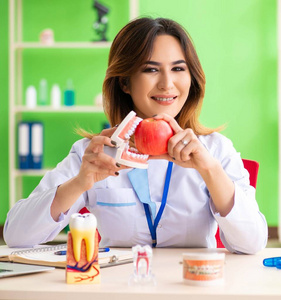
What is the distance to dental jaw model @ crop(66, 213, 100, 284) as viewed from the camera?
1223 mm

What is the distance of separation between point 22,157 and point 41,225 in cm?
325

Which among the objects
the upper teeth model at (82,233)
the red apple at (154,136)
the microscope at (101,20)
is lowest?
the upper teeth model at (82,233)

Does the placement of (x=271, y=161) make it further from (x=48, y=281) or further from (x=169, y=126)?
(x=48, y=281)

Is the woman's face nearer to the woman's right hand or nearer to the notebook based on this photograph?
the woman's right hand

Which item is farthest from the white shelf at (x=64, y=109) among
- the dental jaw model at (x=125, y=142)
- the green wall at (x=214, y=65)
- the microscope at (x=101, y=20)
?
the dental jaw model at (x=125, y=142)

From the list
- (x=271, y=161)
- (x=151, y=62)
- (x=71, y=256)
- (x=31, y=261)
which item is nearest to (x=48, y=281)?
(x=71, y=256)

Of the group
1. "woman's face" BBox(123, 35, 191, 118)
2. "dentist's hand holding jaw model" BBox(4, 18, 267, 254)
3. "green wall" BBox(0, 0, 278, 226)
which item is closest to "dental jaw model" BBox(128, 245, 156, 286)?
"dentist's hand holding jaw model" BBox(4, 18, 267, 254)

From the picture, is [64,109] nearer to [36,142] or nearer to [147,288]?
[36,142]

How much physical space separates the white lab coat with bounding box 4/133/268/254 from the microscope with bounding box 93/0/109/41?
3.18 metres

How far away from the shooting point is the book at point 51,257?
4.67 ft

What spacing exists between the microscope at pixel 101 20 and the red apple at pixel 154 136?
3.60m

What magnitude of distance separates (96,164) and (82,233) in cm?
42

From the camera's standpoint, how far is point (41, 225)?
1.81m

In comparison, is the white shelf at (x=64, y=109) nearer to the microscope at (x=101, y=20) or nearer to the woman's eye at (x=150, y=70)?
the microscope at (x=101, y=20)
